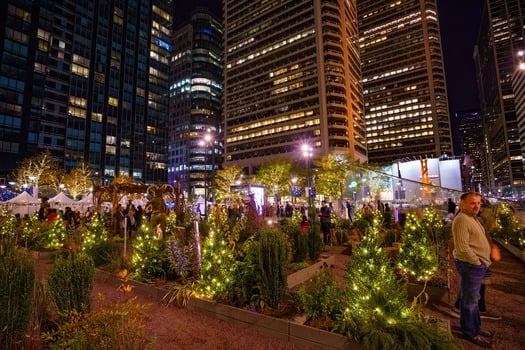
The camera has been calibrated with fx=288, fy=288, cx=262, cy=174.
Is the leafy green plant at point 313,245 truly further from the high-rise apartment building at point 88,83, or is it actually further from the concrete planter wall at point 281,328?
the high-rise apartment building at point 88,83

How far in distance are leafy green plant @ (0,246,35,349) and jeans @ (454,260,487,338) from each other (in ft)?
19.3

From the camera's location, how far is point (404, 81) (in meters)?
136

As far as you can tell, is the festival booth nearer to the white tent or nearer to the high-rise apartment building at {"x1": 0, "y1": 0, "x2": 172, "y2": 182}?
the white tent

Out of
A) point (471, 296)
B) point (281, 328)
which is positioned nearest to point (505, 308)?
point (471, 296)

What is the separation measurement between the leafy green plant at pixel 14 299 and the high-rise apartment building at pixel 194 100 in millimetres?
116711

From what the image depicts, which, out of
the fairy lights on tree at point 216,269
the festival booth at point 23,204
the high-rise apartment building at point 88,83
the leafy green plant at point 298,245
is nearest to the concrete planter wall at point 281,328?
the fairy lights on tree at point 216,269

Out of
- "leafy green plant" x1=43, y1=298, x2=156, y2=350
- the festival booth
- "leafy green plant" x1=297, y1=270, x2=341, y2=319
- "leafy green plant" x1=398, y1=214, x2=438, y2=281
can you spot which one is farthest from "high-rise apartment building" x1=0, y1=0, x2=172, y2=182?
"leafy green plant" x1=398, y1=214, x2=438, y2=281

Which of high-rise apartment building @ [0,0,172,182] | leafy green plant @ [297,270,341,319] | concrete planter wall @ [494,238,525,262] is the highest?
high-rise apartment building @ [0,0,172,182]

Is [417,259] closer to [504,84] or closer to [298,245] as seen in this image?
[298,245]

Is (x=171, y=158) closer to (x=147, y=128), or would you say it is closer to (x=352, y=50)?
(x=147, y=128)

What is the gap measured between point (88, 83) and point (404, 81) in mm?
130005

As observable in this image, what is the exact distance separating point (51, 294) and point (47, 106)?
282 feet

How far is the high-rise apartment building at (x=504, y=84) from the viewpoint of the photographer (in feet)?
414

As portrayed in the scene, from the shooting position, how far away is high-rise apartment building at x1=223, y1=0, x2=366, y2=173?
268ft
